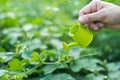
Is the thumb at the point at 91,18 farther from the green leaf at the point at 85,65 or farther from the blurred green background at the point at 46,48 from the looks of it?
the green leaf at the point at 85,65

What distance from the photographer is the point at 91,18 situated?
4.99 feet

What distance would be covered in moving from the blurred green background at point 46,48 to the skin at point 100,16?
159 mm

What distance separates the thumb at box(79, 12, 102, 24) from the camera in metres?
1.51

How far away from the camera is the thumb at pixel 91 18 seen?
151 cm

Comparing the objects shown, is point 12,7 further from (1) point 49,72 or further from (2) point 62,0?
(1) point 49,72

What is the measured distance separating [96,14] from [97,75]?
399 millimetres

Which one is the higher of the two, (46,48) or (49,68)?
(46,48)

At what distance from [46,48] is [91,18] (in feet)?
2.24

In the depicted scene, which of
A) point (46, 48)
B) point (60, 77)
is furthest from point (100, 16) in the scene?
point (46, 48)

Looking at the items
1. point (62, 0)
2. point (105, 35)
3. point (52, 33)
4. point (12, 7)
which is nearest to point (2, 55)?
point (52, 33)

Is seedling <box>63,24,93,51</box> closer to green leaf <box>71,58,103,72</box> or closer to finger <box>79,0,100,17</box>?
finger <box>79,0,100,17</box>

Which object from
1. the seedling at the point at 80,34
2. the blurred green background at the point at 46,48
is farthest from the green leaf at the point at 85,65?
the seedling at the point at 80,34

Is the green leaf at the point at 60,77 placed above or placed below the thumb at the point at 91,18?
below

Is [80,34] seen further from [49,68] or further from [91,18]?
[49,68]
